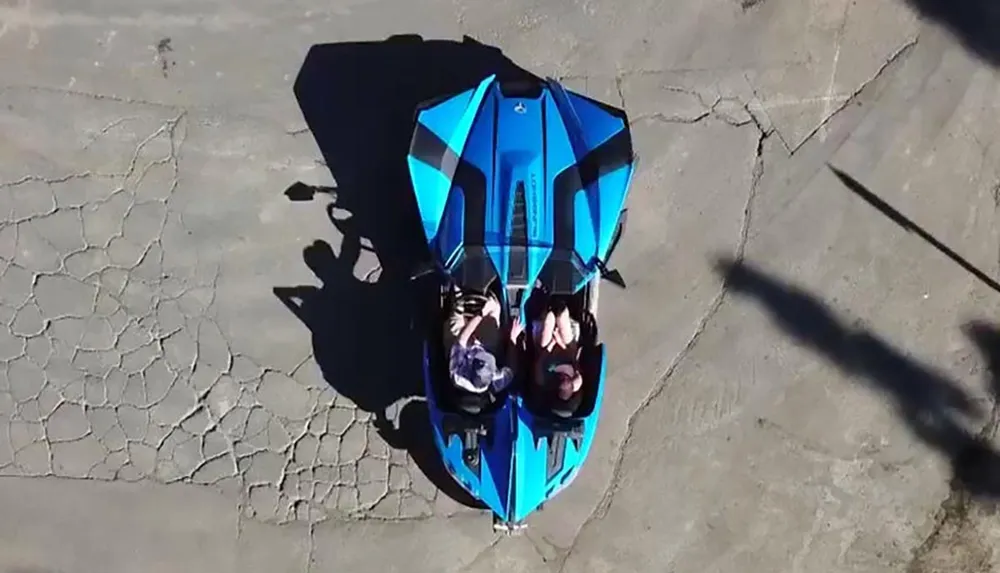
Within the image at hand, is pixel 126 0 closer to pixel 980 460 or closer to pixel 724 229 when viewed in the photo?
pixel 724 229

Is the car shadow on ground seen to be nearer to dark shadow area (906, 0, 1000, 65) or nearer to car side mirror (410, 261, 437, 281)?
car side mirror (410, 261, 437, 281)

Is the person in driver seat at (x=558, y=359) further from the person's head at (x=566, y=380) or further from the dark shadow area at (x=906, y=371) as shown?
the dark shadow area at (x=906, y=371)

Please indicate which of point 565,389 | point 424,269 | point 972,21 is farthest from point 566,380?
point 972,21

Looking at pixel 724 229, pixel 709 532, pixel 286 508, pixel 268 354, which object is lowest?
pixel 286 508

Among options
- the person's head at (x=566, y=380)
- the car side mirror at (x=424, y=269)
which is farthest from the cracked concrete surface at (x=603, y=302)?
the person's head at (x=566, y=380)

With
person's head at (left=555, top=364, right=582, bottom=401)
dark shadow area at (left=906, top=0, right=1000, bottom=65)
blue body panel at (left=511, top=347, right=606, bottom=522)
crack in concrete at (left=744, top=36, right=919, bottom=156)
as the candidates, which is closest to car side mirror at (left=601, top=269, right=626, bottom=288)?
blue body panel at (left=511, top=347, right=606, bottom=522)

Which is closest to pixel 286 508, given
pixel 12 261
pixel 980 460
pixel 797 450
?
pixel 12 261
